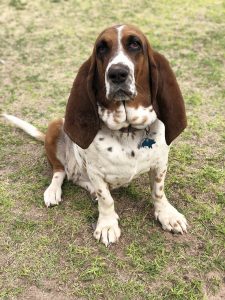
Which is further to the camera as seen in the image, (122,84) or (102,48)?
(102,48)

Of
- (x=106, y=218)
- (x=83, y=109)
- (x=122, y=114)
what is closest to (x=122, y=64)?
(x=122, y=114)

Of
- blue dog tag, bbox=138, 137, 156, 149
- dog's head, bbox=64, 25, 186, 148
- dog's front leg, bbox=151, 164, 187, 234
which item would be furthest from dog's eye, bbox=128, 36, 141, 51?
dog's front leg, bbox=151, 164, 187, 234

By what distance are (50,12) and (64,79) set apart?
9.10 feet

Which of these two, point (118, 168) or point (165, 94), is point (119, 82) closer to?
point (165, 94)

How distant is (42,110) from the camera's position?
17.7 feet

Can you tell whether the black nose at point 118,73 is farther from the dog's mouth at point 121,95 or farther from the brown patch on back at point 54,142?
the brown patch on back at point 54,142

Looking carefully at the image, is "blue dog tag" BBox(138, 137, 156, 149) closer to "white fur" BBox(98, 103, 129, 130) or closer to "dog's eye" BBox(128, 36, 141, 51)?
"white fur" BBox(98, 103, 129, 130)

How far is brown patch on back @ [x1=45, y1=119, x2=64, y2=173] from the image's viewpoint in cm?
416

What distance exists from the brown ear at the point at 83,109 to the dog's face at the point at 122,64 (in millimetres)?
87

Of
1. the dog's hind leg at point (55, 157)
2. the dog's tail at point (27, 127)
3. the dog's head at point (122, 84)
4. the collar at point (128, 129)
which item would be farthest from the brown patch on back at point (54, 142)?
the collar at point (128, 129)

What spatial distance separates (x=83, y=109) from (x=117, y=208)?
116cm

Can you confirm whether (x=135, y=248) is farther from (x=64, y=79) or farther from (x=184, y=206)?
(x=64, y=79)

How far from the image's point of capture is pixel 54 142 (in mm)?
4160

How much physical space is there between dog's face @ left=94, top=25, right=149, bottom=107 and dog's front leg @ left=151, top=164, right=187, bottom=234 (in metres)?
0.84
